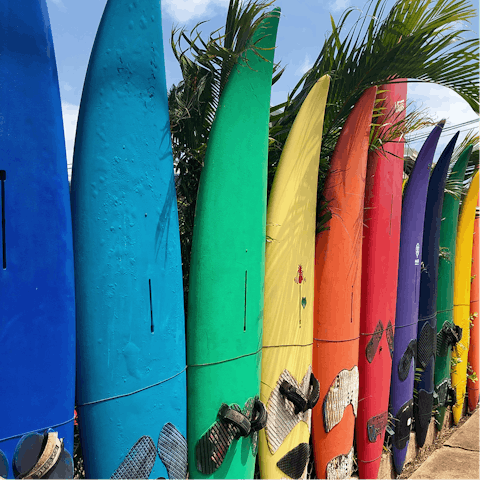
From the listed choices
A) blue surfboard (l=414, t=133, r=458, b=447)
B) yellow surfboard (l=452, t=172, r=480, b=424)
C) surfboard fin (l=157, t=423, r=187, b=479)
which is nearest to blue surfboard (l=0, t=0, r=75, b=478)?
surfboard fin (l=157, t=423, r=187, b=479)

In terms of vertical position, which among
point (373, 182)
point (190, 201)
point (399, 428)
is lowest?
point (399, 428)

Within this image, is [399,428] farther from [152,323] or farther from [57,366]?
[57,366]

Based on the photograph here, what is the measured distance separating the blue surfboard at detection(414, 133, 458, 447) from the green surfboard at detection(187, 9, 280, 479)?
226cm

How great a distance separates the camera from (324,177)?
2900 millimetres

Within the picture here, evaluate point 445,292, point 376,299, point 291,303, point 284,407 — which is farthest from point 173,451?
point 445,292

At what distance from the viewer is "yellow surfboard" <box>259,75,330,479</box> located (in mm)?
2369

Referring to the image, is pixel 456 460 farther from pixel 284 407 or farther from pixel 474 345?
pixel 284 407

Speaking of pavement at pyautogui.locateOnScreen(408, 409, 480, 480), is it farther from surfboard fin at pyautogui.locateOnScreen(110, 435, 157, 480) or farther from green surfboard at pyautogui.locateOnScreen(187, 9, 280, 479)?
surfboard fin at pyautogui.locateOnScreen(110, 435, 157, 480)

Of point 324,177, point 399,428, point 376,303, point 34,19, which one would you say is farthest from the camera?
point 399,428

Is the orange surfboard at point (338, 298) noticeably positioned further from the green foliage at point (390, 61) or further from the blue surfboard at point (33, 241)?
the blue surfboard at point (33, 241)

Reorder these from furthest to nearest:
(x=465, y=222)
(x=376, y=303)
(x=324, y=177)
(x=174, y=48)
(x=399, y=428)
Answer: (x=465, y=222) < (x=399, y=428) < (x=376, y=303) < (x=324, y=177) < (x=174, y=48)

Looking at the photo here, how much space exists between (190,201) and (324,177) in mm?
1105

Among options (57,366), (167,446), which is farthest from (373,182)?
(57,366)

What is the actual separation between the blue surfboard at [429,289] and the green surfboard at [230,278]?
2.26 m
